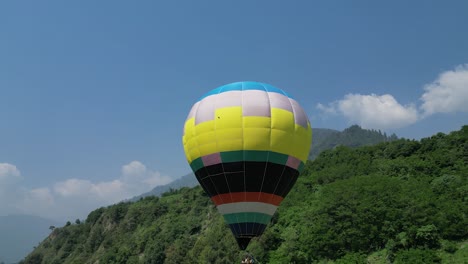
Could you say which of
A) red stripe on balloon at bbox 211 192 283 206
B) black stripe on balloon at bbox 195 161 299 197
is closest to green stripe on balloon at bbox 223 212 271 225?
red stripe on balloon at bbox 211 192 283 206

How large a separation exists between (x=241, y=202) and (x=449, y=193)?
43510 mm

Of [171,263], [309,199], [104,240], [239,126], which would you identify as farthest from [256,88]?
[104,240]

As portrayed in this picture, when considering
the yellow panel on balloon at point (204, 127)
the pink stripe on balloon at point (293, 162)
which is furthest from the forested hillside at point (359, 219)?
the yellow panel on balloon at point (204, 127)

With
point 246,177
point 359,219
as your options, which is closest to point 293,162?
point 246,177

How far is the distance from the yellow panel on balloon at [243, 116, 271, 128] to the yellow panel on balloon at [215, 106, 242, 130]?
322 mm

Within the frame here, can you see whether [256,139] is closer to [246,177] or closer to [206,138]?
[246,177]

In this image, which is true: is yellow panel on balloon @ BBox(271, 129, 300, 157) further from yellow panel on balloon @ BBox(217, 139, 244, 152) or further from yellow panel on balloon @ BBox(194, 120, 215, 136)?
yellow panel on balloon @ BBox(194, 120, 215, 136)

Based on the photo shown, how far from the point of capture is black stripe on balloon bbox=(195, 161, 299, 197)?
65.6 feet

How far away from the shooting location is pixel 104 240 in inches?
4633

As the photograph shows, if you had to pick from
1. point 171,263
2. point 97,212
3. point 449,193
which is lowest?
point 171,263

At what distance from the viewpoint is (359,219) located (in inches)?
1962

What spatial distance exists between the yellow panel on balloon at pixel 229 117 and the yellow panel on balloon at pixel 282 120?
1608 mm

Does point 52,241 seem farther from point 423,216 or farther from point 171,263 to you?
point 423,216

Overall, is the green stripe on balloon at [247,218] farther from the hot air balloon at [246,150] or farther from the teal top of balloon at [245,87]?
the teal top of balloon at [245,87]
